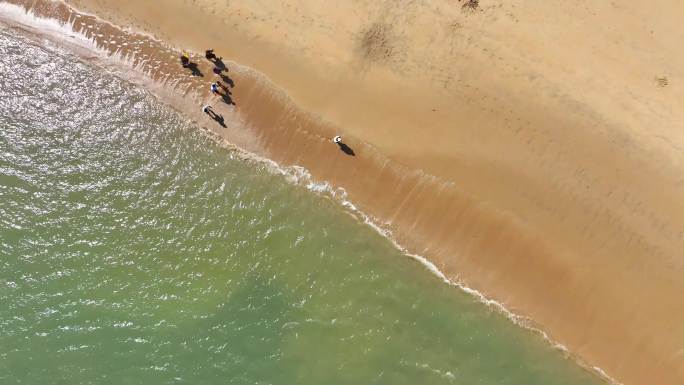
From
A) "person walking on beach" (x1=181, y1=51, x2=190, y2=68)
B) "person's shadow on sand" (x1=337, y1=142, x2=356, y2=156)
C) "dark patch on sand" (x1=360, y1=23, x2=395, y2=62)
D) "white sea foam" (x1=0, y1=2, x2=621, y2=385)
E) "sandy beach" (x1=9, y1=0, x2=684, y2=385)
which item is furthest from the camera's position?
"person walking on beach" (x1=181, y1=51, x2=190, y2=68)

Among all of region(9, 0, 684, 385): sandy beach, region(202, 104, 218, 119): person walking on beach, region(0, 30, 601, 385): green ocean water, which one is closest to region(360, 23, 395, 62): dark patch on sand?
region(9, 0, 684, 385): sandy beach

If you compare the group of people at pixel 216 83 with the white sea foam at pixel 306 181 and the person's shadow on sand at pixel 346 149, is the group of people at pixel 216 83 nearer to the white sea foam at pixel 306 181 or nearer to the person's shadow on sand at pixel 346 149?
the white sea foam at pixel 306 181

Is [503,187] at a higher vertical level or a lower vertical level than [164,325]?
higher

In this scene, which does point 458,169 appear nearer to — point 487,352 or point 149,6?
point 487,352

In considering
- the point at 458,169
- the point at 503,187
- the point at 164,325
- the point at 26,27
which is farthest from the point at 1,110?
the point at 503,187

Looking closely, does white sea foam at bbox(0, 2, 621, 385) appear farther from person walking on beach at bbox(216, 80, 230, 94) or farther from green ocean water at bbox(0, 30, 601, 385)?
person walking on beach at bbox(216, 80, 230, 94)

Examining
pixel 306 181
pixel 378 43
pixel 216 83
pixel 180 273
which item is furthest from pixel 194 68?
pixel 180 273
